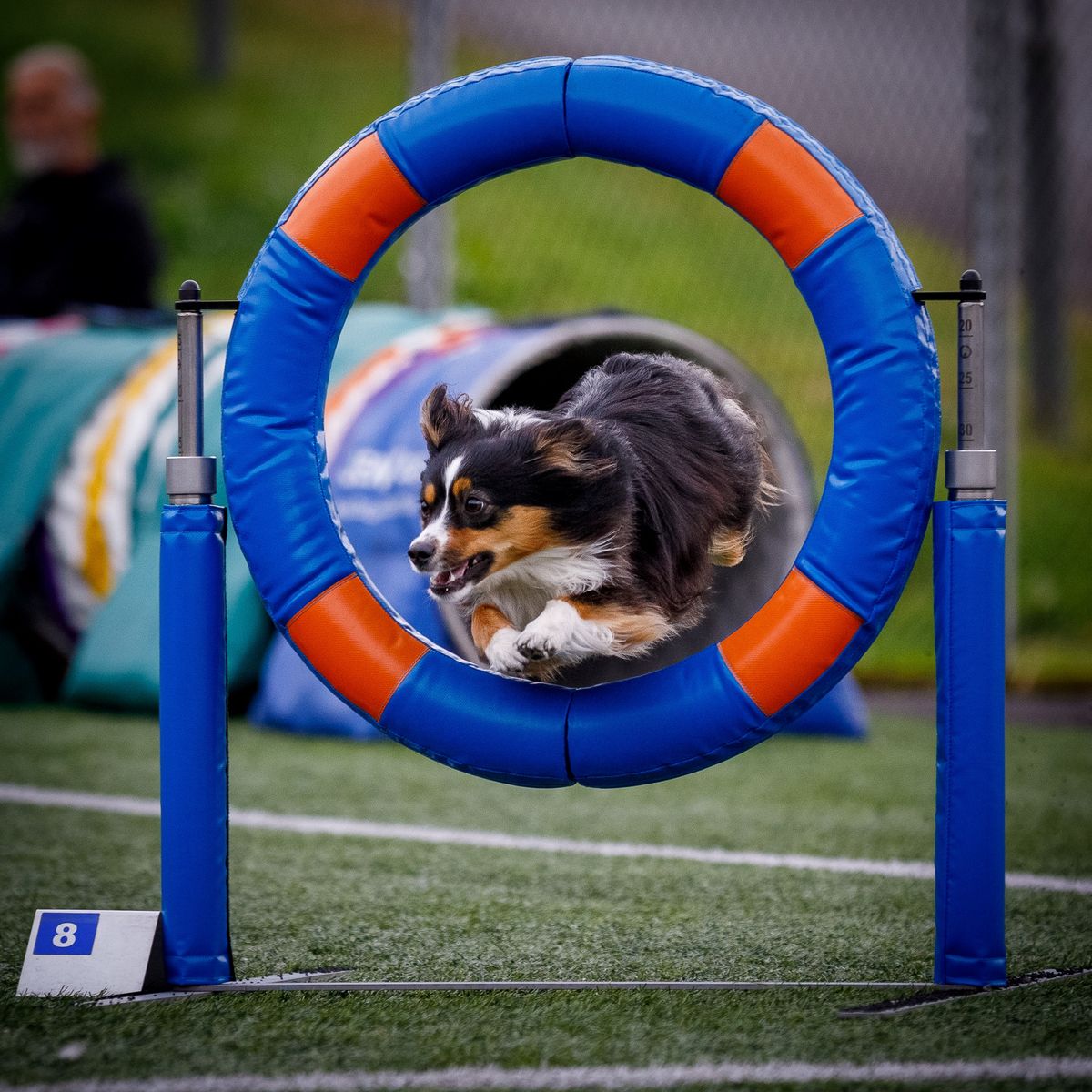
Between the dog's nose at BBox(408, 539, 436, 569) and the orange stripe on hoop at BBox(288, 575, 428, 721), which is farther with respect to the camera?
the orange stripe on hoop at BBox(288, 575, 428, 721)

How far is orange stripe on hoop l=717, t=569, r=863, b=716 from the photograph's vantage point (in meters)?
2.38

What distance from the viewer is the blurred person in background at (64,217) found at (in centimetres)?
639

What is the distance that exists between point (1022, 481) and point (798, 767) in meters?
3.45

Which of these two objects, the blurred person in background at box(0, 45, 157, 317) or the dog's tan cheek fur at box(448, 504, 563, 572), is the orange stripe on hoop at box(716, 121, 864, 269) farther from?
the blurred person in background at box(0, 45, 157, 317)

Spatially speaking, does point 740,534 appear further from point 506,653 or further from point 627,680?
point 506,653

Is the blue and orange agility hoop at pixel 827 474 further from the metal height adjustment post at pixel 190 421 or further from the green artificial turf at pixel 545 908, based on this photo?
the green artificial turf at pixel 545 908

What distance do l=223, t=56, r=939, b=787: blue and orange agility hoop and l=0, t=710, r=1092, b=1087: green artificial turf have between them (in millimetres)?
383

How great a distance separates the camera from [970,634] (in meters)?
2.44

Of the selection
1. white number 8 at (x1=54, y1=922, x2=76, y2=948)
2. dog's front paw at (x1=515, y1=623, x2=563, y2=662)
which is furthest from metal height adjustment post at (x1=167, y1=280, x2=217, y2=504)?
white number 8 at (x1=54, y1=922, x2=76, y2=948)

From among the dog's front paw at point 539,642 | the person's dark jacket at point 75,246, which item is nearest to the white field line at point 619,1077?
the dog's front paw at point 539,642

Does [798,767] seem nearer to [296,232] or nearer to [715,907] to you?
[715,907]

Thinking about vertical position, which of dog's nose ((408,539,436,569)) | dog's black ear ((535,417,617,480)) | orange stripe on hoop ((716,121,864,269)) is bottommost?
dog's nose ((408,539,436,569))

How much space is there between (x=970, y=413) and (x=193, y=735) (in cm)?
130

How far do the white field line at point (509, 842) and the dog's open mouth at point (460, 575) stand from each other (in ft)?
4.14
